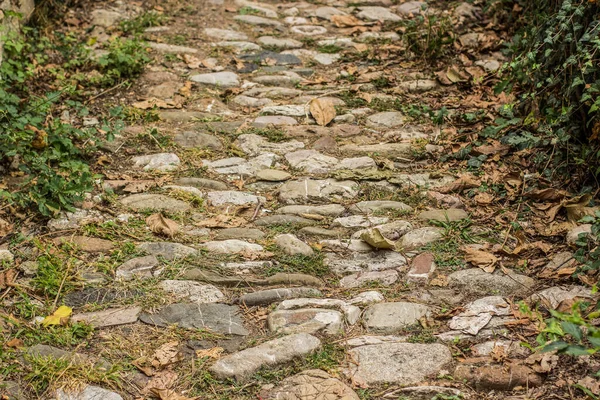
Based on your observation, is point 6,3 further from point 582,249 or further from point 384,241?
point 582,249

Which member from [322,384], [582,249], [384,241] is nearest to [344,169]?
[384,241]

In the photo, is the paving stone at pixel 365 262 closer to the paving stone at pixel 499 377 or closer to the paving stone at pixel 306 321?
the paving stone at pixel 306 321

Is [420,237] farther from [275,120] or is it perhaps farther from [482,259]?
[275,120]

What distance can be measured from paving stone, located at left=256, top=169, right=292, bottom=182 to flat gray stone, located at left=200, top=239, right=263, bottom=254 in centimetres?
72

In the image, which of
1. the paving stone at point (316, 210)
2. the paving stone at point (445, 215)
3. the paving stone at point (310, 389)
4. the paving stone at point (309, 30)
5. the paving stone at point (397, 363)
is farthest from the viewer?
the paving stone at point (309, 30)

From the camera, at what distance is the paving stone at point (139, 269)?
3061 millimetres

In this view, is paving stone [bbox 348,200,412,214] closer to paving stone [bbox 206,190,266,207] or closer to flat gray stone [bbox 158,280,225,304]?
paving stone [bbox 206,190,266,207]

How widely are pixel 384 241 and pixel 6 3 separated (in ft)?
10.0

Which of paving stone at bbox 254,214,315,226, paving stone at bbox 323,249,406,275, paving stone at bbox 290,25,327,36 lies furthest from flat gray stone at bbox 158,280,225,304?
paving stone at bbox 290,25,327,36

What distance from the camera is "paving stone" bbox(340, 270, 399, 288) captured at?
3.10 metres

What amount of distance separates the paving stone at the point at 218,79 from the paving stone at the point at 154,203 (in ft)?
5.31

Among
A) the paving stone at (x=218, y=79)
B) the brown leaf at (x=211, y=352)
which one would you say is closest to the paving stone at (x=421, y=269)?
the brown leaf at (x=211, y=352)

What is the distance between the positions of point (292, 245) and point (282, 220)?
0.30 m

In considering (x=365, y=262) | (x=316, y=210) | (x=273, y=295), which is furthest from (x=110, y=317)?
(x=316, y=210)
